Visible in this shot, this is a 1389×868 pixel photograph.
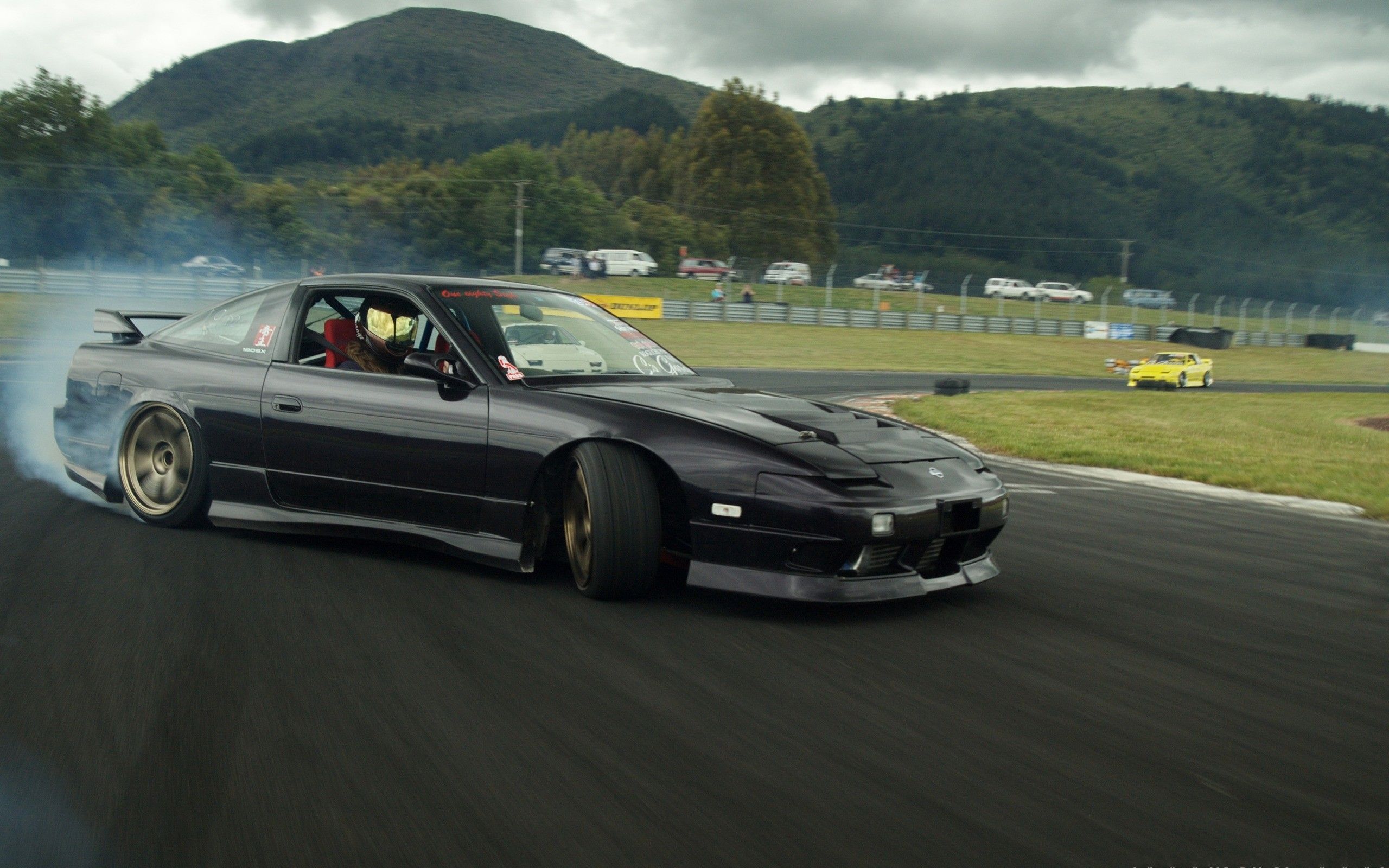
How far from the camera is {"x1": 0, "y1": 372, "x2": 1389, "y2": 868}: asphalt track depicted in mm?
2328

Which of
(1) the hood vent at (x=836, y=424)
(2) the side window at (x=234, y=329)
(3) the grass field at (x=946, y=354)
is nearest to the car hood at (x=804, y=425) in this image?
(1) the hood vent at (x=836, y=424)

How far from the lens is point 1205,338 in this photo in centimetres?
5147

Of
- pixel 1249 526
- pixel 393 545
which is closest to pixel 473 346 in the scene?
pixel 393 545

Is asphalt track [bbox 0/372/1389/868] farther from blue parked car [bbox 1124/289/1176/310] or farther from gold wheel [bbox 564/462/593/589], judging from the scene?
blue parked car [bbox 1124/289/1176/310]

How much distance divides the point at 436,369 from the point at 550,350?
0.56 m

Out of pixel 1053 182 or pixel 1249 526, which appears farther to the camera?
pixel 1053 182

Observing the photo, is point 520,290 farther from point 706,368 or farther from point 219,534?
point 706,368

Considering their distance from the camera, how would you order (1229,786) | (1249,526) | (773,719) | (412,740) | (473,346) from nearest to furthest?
1. (1229,786)
2. (412,740)
3. (773,719)
4. (473,346)
5. (1249,526)

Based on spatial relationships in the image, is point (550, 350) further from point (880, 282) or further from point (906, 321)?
point (880, 282)

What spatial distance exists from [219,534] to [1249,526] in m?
6.03

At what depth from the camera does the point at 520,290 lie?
17.9ft

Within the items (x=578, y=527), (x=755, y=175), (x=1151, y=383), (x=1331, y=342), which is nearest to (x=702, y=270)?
(x=755, y=175)

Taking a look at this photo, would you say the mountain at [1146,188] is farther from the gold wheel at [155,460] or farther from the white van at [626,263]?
the gold wheel at [155,460]

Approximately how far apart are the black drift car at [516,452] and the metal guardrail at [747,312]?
2079 centimetres
